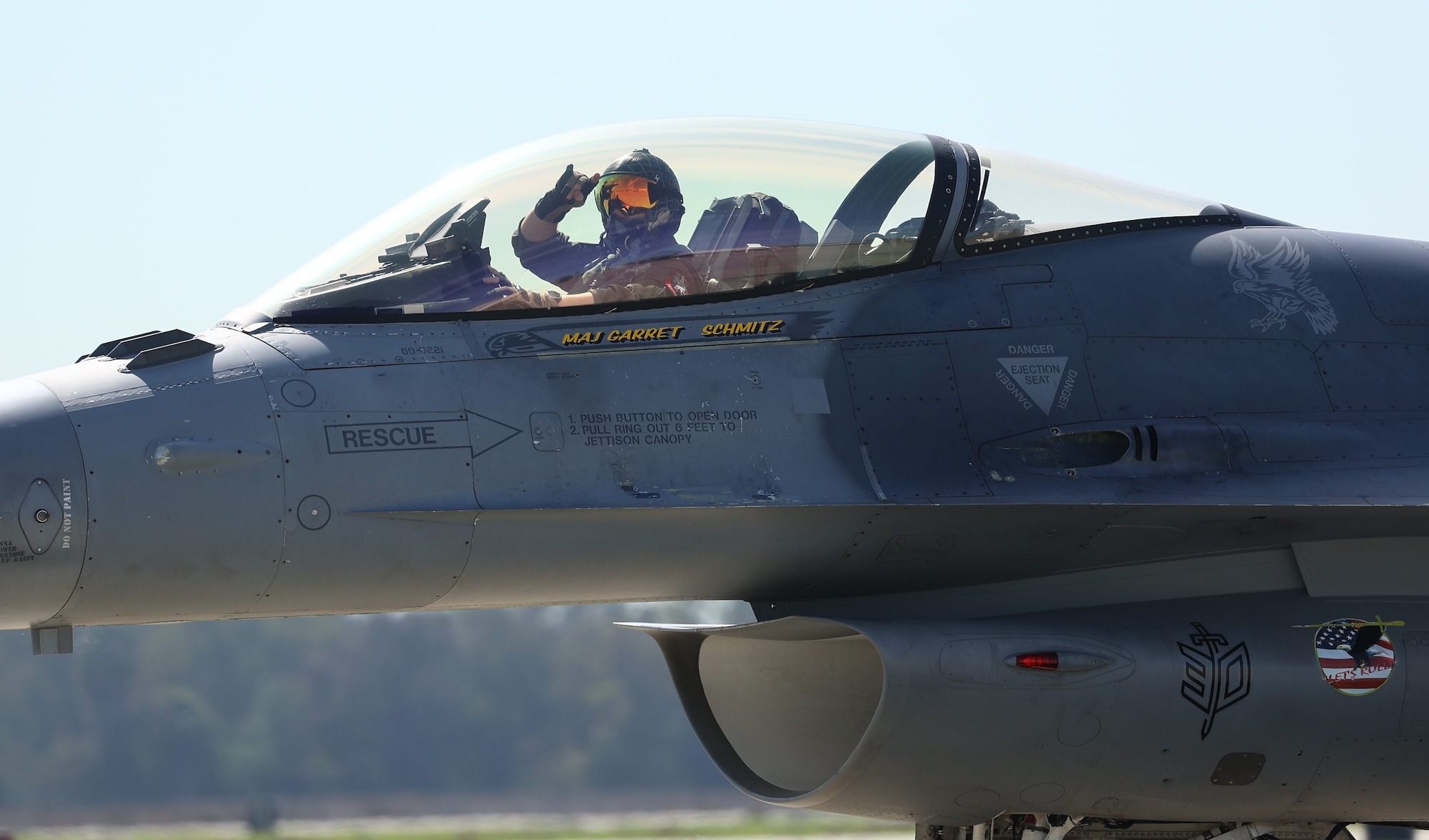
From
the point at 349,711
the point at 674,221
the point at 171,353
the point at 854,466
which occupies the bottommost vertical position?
the point at 349,711

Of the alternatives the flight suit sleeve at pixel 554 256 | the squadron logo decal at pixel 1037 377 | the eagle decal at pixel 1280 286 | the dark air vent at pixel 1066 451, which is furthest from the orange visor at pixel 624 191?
the eagle decal at pixel 1280 286

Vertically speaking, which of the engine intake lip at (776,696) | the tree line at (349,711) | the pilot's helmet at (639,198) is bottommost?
the tree line at (349,711)

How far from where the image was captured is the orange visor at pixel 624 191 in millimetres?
6680

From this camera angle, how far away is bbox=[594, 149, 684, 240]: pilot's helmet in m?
6.65

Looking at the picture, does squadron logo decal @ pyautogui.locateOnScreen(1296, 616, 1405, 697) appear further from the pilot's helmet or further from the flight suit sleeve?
the flight suit sleeve

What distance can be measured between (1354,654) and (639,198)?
11.6 ft

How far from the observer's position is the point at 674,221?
Result: 22.0 ft

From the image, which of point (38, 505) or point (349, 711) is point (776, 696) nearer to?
point (38, 505)

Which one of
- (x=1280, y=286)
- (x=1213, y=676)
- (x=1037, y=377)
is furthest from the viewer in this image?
(x=1280, y=286)

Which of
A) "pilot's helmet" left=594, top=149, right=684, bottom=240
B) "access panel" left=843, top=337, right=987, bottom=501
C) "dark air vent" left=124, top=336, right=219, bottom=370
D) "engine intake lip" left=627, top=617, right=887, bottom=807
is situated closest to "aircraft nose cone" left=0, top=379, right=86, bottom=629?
"dark air vent" left=124, top=336, right=219, bottom=370

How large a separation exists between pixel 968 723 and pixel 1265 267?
2.74 m

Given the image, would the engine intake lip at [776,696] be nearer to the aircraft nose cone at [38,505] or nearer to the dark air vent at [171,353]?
the dark air vent at [171,353]

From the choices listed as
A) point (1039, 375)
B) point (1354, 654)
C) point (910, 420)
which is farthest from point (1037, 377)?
point (1354, 654)

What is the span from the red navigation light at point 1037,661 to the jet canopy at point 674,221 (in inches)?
68.1
